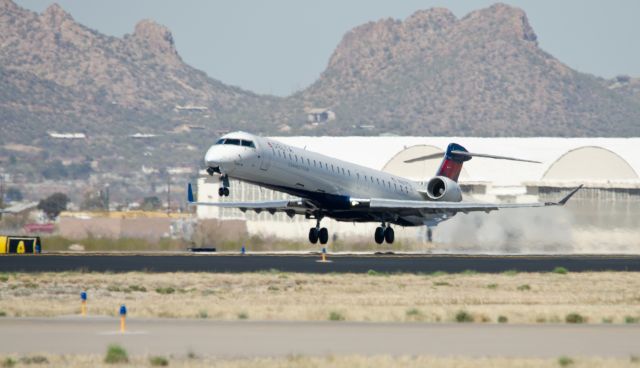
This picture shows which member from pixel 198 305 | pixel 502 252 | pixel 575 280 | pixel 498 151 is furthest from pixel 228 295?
pixel 498 151

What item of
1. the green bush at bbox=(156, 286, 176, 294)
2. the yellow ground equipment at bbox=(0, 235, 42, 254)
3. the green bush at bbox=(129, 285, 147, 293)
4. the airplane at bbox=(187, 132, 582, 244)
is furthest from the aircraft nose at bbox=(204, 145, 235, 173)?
the yellow ground equipment at bbox=(0, 235, 42, 254)

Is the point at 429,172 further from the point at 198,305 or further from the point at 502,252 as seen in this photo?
the point at 198,305

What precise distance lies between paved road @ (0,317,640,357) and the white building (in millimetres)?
37676

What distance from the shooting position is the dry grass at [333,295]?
32156 millimetres

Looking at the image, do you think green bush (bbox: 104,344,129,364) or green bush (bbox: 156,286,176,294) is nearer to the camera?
green bush (bbox: 104,344,129,364)

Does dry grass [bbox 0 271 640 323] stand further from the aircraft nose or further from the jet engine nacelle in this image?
the jet engine nacelle

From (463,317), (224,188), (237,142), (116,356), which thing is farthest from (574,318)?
(237,142)

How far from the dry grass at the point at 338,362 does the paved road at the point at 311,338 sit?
0.89 metres

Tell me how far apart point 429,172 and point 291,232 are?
1250 centimetres

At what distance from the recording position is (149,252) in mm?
68812

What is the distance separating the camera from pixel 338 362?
76.6 ft

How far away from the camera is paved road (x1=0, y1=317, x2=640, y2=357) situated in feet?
82.1

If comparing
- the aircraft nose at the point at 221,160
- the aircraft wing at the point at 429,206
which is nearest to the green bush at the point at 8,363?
the aircraft nose at the point at 221,160

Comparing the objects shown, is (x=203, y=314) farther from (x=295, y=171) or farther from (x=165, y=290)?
(x=295, y=171)
